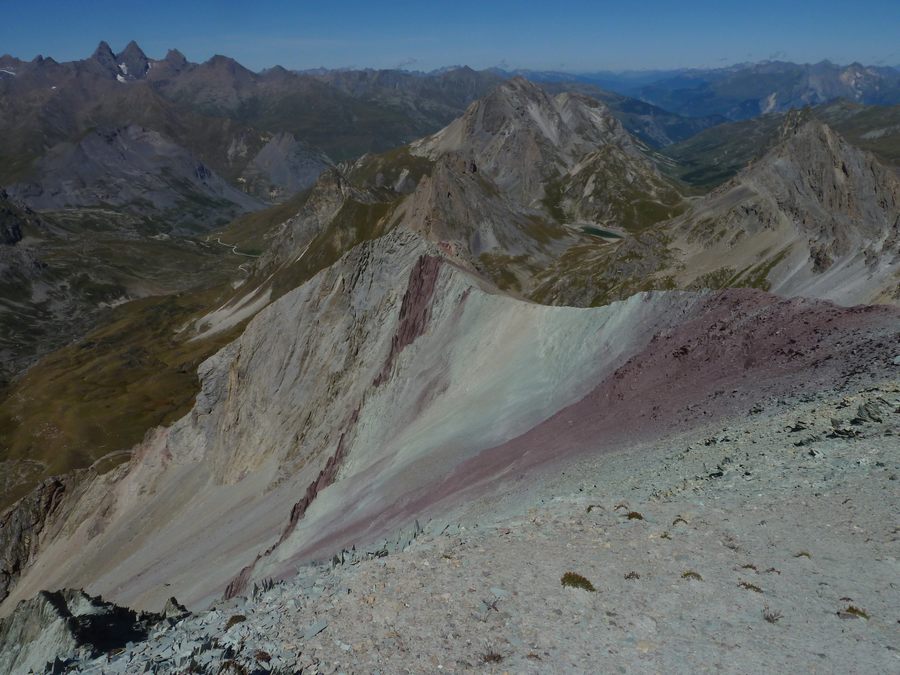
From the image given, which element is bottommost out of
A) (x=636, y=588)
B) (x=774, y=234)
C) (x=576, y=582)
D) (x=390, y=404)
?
(x=390, y=404)

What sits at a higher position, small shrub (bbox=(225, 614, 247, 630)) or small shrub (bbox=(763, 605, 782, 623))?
small shrub (bbox=(225, 614, 247, 630))

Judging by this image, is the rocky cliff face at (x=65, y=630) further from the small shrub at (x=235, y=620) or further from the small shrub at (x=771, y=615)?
the small shrub at (x=771, y=615)

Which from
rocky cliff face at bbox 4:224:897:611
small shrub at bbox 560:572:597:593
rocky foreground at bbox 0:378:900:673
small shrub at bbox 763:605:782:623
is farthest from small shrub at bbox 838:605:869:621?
rocky cliff face at bbox 4:224:897:611

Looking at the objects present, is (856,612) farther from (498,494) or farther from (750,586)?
(498,494)

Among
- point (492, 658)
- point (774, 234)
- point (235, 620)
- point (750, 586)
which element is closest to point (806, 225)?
point (774, 234)

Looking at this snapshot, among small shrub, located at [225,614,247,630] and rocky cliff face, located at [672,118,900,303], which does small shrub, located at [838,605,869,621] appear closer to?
small shrub, located at [225,614,247,630]

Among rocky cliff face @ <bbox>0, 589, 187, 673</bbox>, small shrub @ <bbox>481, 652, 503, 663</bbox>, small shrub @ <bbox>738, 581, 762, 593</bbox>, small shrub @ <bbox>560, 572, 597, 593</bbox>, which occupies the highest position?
small shrub @ <bbox>481, 652, 503, 663</bbox>
